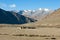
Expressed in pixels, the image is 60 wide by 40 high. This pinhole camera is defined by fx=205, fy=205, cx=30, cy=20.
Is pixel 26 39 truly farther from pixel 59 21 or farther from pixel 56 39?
pixel 59 21

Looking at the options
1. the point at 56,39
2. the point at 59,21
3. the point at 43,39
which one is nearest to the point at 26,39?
the point at 43,39

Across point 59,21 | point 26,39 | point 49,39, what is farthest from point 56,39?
point 59,21

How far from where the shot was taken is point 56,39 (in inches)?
1437

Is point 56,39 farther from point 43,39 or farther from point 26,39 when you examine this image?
point 26,39

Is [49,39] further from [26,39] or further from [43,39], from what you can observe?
[26,39]

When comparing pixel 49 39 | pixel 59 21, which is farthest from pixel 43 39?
pixel 59 21

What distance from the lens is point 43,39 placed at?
3684 cm

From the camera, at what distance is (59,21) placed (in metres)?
97.4

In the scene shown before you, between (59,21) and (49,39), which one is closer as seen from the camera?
(49,39)

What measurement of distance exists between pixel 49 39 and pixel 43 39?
1118 mm

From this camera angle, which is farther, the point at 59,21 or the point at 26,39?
the point at 59,21

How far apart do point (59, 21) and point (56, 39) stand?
61644 mm

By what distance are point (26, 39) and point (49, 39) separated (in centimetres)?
409

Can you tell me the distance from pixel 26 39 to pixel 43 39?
3106 mm
